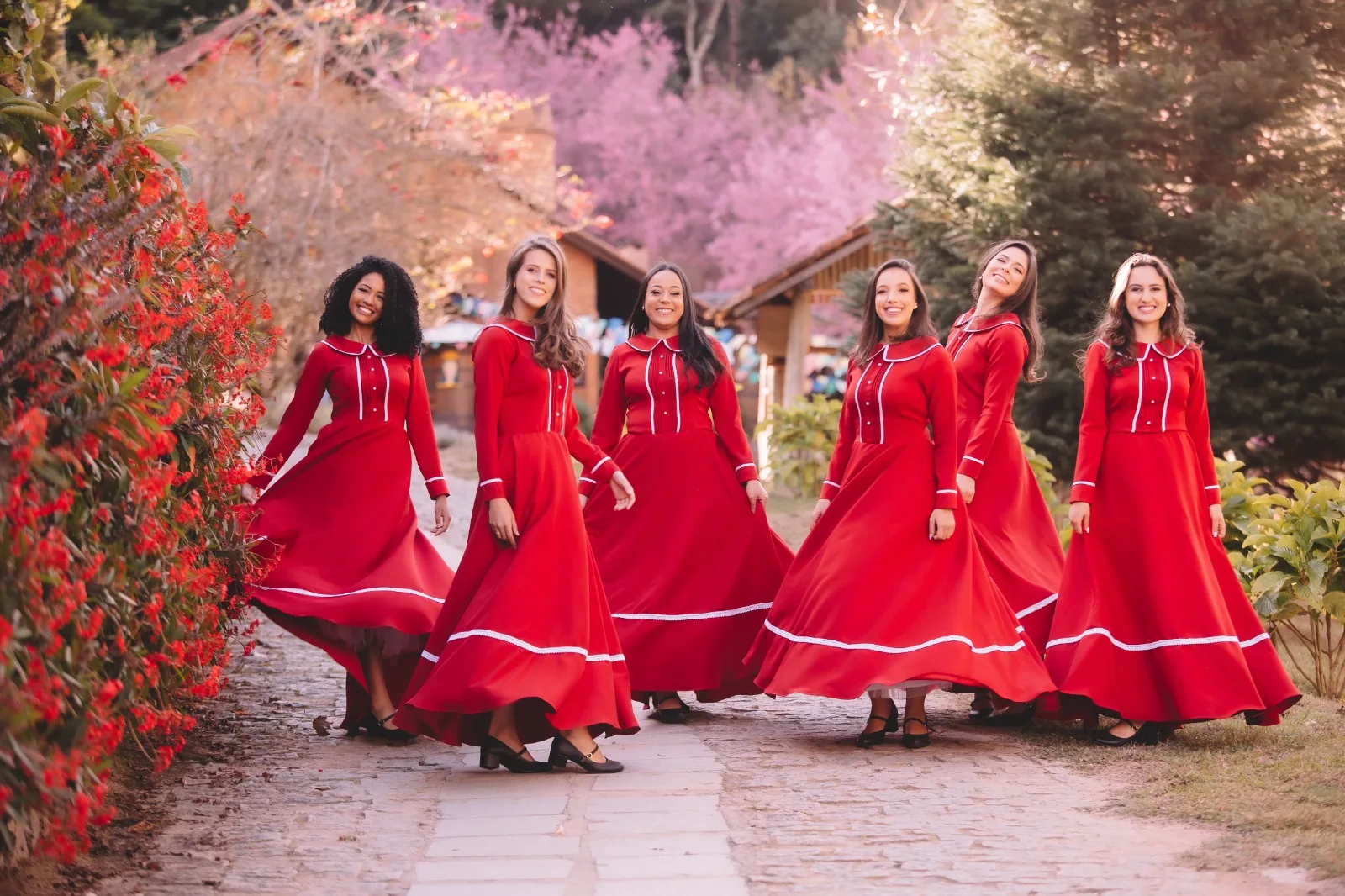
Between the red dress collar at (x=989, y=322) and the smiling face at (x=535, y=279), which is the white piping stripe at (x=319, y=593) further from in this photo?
the red dress collar at (x=989, y=322)

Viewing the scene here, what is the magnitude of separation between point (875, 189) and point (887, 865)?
3656cm

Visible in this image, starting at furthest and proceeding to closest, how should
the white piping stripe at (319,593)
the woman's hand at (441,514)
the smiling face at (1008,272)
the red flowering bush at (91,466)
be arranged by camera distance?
the smiling face at (1008,272) < the woman's hand at (441,514) < the white piping stripe at (319,593) < the red flowering bush at (91,466)

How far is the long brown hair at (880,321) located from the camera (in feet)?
22.9

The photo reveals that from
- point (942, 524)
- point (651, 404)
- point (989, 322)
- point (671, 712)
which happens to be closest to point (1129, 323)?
point (989, 322)

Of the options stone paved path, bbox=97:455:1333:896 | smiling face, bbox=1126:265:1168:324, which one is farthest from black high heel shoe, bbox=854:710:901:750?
smiling face, bbox=1126:265:1168:324

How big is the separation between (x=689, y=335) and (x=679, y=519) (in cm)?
92

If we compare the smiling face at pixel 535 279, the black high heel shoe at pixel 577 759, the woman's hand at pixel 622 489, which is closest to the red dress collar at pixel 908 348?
the woman's hand at pixel 622 489

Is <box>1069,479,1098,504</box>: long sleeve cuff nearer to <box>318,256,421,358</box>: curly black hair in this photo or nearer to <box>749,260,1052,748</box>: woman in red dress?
<box>749,260,1052,748</box>: woman in red dress

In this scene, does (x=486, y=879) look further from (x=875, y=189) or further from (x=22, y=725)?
(x=875, y=189)

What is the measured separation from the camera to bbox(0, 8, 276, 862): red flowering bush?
3744 millimetres

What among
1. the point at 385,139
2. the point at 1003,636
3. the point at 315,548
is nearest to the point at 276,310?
the point at 385,139

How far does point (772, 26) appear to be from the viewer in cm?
5253

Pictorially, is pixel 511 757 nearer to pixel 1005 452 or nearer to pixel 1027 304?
pixel 1005 452

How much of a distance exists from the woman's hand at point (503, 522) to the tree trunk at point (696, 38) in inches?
1799
